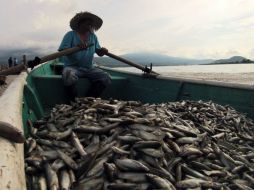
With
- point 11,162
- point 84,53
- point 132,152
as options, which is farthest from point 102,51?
point 11,162

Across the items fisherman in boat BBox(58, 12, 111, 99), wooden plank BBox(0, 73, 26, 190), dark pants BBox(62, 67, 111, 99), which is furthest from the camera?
fisherman in boat BBox(58, 12, 111, 99)

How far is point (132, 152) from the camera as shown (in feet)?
14.5

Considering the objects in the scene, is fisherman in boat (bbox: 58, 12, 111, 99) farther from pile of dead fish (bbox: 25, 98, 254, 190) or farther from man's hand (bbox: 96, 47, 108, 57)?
pile of dead fish (bbox: 25, 98, 254, 190)

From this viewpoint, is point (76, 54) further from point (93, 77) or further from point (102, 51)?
point (102, 51)

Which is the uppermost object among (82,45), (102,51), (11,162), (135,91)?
(82,45)

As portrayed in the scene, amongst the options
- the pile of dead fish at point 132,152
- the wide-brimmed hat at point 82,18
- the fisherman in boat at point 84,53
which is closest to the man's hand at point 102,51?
the fisherman in boat at point 84,53

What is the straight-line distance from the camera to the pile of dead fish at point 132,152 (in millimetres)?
4016

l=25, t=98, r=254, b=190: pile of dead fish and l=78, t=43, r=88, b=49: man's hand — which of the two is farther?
l=78, t=43, r=88, b=49: man's hand

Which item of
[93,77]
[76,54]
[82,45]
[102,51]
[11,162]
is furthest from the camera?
[102,51]

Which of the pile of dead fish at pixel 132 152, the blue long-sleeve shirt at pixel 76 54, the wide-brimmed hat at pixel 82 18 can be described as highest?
the wide-brimmed hat at pixel 82 18

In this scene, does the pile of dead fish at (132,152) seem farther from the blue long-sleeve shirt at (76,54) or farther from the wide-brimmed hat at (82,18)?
the wide-brimmed hat at (82,18)

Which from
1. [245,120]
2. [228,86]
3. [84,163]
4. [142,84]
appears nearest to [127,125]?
[84,163]

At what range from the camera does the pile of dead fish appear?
158 inches

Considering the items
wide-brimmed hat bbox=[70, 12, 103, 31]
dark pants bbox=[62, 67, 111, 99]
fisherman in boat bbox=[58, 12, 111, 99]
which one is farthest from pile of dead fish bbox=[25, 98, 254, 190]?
wide-brimmed hat bbox=[70, 12, 103, 31]
